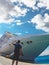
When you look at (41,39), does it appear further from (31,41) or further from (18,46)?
(18,46)

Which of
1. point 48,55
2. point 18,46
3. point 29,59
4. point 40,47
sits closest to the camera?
A: point 18,46

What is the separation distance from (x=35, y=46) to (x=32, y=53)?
1230 mm

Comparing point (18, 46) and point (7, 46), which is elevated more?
point (7, 46)

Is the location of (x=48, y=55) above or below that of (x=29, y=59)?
above

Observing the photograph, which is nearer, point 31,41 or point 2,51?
point 31,41

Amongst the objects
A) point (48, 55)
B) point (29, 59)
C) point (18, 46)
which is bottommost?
point (18, 46)

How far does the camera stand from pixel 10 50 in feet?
138

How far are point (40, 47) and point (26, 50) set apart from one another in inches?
95.2

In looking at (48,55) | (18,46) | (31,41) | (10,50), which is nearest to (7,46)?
(10,50)

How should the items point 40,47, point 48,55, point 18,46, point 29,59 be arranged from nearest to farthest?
point 18,46 → point 29,59 → point 40,47 → point 48,55

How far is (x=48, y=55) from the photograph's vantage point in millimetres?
54500

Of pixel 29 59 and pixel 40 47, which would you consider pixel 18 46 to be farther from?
pixel 40 47

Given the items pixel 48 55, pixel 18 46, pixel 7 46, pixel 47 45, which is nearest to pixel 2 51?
pixel 7 46

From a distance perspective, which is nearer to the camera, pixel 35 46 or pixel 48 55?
pixel 35 46
